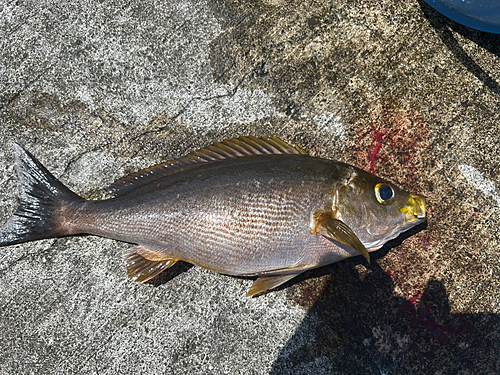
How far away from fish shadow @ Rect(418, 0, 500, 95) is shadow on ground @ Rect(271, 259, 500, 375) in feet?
5.42

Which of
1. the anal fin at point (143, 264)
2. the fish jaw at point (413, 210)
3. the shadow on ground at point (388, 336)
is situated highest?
the anal fin at point (143, 264)

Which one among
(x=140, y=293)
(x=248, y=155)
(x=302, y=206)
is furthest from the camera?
(x=140, y=293)

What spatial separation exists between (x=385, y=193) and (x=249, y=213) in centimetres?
83

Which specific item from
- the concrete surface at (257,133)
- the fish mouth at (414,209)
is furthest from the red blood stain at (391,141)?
the fish mouth at (414,209)

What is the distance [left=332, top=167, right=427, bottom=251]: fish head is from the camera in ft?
6.87

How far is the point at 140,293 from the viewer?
2.49 m

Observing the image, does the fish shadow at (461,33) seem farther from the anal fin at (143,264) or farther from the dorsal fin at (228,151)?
the anal fin at (143,264)

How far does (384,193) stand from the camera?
2141 mm

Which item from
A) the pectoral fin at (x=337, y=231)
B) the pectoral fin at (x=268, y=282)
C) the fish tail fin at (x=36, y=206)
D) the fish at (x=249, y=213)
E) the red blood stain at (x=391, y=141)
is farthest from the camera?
the red blood stain at (x=391, y=141)

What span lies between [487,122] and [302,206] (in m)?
1.62

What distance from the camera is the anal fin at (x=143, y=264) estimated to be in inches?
90.6

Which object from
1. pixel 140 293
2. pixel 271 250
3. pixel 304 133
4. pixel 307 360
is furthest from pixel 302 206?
pixel 140 293

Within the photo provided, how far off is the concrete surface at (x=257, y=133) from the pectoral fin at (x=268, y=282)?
0.28m

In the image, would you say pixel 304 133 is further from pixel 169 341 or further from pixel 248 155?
pixel 169 341
